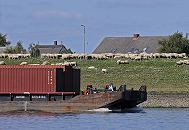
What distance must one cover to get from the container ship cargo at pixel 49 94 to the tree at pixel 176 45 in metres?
64.9

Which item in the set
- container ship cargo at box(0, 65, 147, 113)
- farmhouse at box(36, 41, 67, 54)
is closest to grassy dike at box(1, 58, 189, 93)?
container ship cargo at box(0, 65, 147, 113)

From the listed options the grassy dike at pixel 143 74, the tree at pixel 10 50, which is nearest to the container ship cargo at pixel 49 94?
the grassy dike at pixel 143 74

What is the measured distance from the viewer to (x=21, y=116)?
2997 inches

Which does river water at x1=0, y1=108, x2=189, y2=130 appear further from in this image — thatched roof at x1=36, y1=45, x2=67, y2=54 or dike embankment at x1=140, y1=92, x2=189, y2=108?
thatched roof at x1=36, y1=45, x2=67, y2=54

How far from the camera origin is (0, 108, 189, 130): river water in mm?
66188

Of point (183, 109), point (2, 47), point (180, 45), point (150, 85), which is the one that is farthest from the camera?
point (2, 47)

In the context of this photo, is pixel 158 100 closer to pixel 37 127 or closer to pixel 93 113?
pixel 93 113

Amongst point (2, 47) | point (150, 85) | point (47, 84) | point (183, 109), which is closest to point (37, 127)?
point (47, 84)

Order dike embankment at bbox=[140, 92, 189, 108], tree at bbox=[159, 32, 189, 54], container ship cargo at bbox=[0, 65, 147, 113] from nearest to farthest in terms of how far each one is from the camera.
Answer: container ship cargo at bbox=[0, 65, 147, 113] → dike embankment at bbox=[140, 92, 189, 108] → tree at bbox=[159, 32, 189, 54]

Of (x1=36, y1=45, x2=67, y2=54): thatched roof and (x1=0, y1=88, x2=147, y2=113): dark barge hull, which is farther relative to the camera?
(x1=36, y1=45, x2=67, y2=54): thatched roof

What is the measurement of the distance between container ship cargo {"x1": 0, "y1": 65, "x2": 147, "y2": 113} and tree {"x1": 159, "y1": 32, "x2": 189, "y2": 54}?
2556 inches

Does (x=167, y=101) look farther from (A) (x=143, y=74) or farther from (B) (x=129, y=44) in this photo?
(B) (x=129, y=44)

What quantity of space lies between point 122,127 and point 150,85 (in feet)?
123

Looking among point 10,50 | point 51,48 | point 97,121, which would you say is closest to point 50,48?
point 51,48
